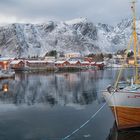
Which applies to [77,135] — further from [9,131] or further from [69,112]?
[69,112]

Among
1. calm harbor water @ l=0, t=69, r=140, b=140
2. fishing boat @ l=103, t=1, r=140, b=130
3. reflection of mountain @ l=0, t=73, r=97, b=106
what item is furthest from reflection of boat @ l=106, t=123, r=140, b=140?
reflection of mountain @ l=0, t=73, r=97, b=106

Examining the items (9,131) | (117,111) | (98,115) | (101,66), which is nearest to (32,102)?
(98,115)

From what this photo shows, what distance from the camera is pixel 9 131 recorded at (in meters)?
23.5

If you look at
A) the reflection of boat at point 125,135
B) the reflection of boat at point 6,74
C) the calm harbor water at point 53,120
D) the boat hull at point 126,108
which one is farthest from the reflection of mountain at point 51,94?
the reflection of boat at point 6,74

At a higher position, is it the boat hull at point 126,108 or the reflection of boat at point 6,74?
the boat hull at point 126,108

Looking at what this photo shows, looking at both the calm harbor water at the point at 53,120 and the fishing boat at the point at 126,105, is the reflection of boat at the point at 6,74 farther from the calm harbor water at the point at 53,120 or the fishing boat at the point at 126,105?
the fishing boat at the point at 126,105

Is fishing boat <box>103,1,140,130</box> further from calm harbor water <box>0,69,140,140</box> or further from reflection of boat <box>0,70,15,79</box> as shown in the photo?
reflection of boat <box>0,70,15,79</box>

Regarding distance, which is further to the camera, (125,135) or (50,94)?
(50,94)

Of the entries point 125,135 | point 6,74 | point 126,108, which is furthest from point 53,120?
point 6,74

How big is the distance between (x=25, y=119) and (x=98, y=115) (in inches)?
271

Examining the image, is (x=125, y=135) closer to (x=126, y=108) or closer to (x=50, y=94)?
(x=126, y=108)

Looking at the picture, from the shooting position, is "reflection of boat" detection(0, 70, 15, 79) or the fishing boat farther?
"reflection of boat" detection(0, 70, 15, 79)

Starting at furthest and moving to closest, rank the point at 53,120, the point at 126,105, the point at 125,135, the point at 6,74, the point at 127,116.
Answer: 1. the point at 6,74
2. the point at 53,120
3. the point at 127,116
4. the point at 126,105
5. the point at 125,135

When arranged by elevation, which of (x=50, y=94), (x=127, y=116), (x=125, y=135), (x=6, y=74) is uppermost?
(x=127, y=116)
